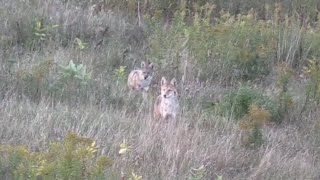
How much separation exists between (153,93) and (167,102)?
1.03 meters

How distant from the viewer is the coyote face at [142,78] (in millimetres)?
9898

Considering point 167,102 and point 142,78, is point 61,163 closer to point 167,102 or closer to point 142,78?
point 167,102

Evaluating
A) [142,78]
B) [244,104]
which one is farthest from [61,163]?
[142,78]

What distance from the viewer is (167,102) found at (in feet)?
29.6

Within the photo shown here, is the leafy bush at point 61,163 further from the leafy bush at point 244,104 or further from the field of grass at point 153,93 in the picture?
the leafy bush at point 244,104

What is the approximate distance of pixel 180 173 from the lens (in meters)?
7.05

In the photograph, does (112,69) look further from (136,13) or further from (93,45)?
(136,13)

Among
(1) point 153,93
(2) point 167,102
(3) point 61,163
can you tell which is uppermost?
(3) point 61,163

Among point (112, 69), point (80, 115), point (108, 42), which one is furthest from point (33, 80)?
point (108, 42)

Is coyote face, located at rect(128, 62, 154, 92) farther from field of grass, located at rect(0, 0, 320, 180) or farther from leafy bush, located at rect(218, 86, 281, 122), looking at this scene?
leafy bush, located at rect(218, 86, 281, 122)

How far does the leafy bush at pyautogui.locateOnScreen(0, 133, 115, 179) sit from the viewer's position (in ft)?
18.3

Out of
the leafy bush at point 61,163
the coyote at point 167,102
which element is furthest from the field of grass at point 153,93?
the coyote at point 167,102

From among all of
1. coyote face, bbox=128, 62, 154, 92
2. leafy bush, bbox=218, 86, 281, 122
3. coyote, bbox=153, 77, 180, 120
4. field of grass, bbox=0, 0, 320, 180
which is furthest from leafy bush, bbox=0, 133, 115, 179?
coyote face, bbox=128, 62, 154, 92

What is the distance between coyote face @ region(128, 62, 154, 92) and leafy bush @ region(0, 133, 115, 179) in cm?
399
